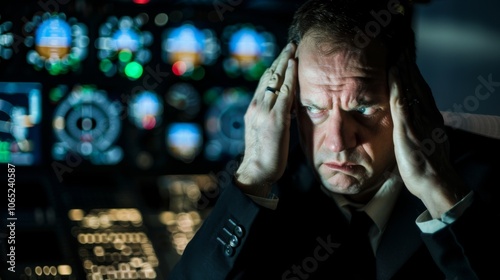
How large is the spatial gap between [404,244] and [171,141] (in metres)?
1.61

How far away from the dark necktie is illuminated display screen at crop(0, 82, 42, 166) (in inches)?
61.3

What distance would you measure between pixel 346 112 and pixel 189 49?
159 cm

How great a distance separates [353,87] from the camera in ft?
4.44

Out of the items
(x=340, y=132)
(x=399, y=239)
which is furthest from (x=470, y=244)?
(x=340, y=132)

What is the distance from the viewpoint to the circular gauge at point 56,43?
267 cm

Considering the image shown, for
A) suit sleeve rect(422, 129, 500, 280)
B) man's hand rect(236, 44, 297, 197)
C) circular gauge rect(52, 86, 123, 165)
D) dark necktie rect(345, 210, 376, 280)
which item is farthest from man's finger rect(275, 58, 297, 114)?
circular gauge rect(52, 86, 123, 165)

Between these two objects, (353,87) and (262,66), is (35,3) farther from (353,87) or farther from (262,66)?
(353,87)

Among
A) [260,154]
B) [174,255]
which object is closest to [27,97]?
[174,255]

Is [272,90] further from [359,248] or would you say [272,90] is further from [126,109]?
[126,109]

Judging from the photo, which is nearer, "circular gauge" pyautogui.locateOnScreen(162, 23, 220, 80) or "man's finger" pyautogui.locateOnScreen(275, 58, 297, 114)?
"man's finger" pyautogui.locateOnScreen(275, 58, 297, 114)

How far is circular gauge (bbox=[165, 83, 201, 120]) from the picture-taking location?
2.89m

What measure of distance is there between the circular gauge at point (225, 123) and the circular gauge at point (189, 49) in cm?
12

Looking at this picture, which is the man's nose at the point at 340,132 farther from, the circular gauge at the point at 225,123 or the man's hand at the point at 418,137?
the circular gauge at the point at 225,123

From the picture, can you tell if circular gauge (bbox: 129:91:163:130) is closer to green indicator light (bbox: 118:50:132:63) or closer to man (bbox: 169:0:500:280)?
green indicator light (bbox: 118:50:132:63)
